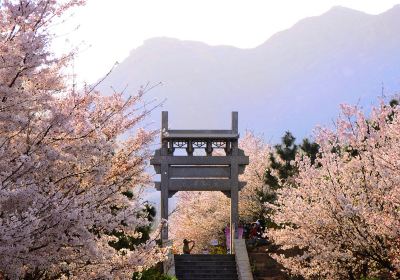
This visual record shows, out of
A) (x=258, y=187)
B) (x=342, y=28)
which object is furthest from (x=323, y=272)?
(x=342, y=28)

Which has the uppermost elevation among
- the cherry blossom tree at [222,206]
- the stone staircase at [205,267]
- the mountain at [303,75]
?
the mountain at [303,75]

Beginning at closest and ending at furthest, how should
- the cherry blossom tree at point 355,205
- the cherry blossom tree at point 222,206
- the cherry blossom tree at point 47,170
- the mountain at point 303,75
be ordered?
the cherry blossom tree at point 47,170
the cherry blossom tree at point 355,205
the cherry blossom tree at point 222,206
the mountain at point 303,75

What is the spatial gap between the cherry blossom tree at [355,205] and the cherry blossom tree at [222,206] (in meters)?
14.3

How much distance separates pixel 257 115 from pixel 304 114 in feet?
50.1

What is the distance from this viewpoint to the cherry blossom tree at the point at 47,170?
5.50m

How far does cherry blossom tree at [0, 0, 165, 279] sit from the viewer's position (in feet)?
18.1

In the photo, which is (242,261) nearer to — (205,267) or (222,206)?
(205,267)

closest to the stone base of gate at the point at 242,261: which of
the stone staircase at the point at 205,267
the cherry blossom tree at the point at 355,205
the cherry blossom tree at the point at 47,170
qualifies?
the stone staircase at the point at 205,267

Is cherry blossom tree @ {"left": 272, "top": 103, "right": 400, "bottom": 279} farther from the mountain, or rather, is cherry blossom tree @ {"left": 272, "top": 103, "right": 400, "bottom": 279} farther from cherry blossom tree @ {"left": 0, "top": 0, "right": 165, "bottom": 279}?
the mountain

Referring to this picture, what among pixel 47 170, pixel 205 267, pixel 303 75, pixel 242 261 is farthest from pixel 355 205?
pixel 303 75

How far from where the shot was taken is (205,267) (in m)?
19.7

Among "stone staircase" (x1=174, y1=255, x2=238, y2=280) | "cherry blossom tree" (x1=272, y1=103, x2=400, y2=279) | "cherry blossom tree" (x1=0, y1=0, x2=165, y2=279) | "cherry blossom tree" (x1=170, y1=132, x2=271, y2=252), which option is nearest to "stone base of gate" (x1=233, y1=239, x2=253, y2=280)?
"stone staircase" (x1=174, y1=255, x2=238, y2=280)

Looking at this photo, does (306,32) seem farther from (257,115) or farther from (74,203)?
(74,203)

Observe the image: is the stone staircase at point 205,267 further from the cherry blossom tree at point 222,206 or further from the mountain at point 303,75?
the mountain at point 303,75
